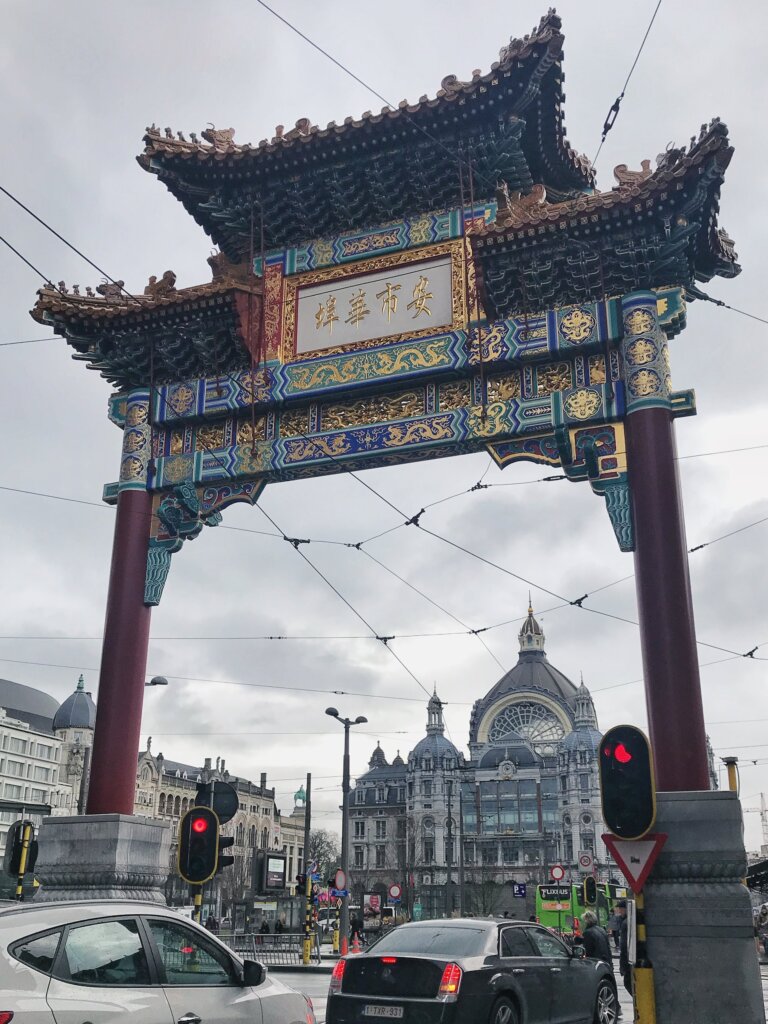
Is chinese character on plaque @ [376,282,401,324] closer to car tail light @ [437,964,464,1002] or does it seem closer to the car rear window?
car tail light @ [437,964,464,1002]

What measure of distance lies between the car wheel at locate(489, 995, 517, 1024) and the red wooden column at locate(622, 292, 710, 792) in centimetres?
431

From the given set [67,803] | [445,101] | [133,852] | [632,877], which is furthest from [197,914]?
[67,803]

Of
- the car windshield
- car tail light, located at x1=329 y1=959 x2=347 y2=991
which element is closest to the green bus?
the car windshield

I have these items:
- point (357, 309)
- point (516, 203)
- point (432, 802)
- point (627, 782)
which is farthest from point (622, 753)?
point (432, 802)

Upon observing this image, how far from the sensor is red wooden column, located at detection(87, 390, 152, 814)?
1573cm

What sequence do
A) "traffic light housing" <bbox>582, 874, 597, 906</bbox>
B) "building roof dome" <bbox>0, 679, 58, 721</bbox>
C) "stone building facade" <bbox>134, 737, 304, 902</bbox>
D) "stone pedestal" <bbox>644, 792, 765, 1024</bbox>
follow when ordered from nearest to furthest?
"stone pedestal" <bbox>644, 792, 765, 1024</bbox>
"traffic light housing" <bbox>582, 874, 597, 906</bbox>
"stone building facade" <bbox>134, 737, 304, 902</bbox>
"building roof dome" <bbox>0, 679, 58, 721</bbox>

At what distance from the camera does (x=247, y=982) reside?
6.52 meters

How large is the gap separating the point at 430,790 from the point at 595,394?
107 meters

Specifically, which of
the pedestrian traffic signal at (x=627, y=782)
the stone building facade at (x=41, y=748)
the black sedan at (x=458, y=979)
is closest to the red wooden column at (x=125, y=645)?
the black sedan at (x=458, y=979)

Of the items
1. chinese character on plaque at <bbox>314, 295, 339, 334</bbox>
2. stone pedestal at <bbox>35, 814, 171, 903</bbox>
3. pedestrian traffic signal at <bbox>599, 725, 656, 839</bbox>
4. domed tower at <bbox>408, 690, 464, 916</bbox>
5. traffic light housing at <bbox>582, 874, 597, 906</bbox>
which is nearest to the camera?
pedestrian traffic signal at <bbox>599, 725, 656, 839</bbox>

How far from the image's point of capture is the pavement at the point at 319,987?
46.2 ft

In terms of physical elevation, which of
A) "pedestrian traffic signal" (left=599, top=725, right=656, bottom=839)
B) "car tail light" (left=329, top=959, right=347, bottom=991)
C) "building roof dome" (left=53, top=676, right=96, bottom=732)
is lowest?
"car tail light" (left=329, top=959, right=347, bottom=991)

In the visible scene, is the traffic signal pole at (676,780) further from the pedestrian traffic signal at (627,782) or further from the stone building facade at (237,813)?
the stone building facade at (237,813)

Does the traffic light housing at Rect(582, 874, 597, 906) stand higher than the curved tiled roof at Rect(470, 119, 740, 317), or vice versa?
the curved tiled roof at Rect(470, 119, 740, 317)
